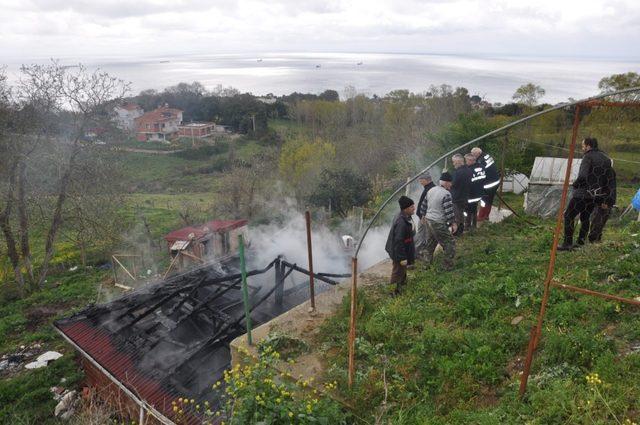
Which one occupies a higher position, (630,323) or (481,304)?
(630,323)

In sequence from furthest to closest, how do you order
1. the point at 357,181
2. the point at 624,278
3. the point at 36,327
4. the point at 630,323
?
1. the point at 357,181
2. the point at 36,327
3. the point at 624,278
4. the point at 630,323

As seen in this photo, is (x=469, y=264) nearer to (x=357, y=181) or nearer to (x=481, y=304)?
(x=481, y=304)

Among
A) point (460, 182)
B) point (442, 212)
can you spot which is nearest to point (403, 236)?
point (442, 212)

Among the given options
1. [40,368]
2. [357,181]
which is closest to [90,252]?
[40,368]

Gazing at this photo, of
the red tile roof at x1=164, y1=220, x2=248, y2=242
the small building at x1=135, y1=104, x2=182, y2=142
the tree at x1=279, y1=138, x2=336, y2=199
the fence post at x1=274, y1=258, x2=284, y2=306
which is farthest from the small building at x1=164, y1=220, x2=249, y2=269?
the small building at x1=135, y1=104, x2=182, y2=142

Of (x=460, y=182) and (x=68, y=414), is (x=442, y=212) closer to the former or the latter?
Result: (x=460, y=182)

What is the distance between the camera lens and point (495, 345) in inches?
177

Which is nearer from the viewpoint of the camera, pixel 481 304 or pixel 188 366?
pixel 481 304

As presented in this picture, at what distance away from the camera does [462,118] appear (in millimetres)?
20578

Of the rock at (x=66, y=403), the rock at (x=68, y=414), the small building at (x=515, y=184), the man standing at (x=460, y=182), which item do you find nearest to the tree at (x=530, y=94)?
the small building at (x=515, y=184)

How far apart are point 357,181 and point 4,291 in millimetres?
17394

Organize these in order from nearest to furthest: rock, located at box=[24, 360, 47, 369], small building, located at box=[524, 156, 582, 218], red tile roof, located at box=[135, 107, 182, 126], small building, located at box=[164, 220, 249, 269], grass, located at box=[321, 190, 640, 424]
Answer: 1. grass, located at box=[321, 190, 640, 424]
2. rock, located at box=[24, 360, 47, 369]
3. small building, located at box=[524, 156, 582, 218]
4. small building, located at box=[164, 220, 249, 269]
5. red tile roof, located at box=[135, 107, 182, 126]

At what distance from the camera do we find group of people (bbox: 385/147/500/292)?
5773 millimetres

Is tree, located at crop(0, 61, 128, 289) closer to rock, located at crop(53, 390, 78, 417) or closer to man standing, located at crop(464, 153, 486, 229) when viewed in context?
rock, located at crop(53, 390, 78, 417)
